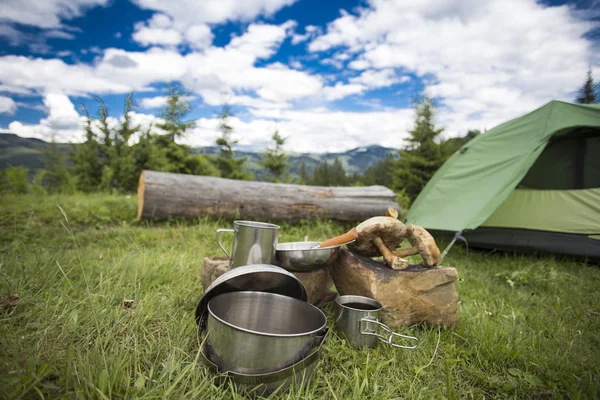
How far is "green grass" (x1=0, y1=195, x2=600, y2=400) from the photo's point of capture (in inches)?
51.3

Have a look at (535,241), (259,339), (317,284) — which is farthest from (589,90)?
(259,339)

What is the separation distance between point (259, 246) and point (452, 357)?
4.28 feet

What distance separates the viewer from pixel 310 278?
7.64 feet

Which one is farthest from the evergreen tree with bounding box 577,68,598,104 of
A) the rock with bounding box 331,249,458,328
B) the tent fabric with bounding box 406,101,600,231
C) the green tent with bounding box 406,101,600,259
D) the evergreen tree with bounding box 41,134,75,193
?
the evergreen tree with bounding box 41,134,75,193

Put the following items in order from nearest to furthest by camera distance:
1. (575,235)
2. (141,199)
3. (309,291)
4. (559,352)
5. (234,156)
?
(559,352) < (309,291) < (575,235) < (141,199) < (234,156)

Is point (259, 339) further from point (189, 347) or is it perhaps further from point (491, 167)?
point (491, 167)

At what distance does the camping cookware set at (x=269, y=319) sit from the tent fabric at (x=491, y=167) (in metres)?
2.45

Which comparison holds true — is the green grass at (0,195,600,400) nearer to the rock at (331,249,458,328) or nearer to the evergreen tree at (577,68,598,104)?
the rock at (331,249,458,328)

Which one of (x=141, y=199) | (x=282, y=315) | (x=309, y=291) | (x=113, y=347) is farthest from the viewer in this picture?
(x=141, y=199)

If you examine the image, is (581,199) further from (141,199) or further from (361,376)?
(141,199)

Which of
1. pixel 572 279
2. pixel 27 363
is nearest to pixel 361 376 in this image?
pixel 27 363

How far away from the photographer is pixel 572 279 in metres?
3.25

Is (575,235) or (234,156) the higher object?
(234,156)

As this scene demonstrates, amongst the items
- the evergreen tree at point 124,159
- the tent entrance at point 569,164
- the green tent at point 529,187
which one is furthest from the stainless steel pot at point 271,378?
the evergreen tree at point 124,159
